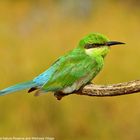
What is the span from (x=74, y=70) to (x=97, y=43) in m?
0.15

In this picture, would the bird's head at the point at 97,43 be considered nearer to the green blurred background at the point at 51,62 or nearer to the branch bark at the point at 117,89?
the branch bark at the point at 117,89

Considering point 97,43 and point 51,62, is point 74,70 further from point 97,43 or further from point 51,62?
point 51,62

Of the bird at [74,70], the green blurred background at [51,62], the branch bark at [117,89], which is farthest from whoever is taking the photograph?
the green blurred background at [51,62]

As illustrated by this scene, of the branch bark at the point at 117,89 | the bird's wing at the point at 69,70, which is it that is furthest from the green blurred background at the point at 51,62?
the branch bark at the point at 117,89

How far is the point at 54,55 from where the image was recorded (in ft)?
17.8

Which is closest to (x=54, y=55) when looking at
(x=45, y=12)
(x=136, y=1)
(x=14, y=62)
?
(x=14, y=62)

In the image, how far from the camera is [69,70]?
7.62ft

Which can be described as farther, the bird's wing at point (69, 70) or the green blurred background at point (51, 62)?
the green blurred background at point (51, 62)

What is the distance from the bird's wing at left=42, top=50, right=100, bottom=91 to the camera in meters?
2.27

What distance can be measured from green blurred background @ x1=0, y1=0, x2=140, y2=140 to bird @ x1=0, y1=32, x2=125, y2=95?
2.04 m

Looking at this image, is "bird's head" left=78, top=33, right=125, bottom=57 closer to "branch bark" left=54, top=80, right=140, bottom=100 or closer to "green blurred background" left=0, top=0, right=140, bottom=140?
"branch bark" left=54, top=80, right=140, bottom=100

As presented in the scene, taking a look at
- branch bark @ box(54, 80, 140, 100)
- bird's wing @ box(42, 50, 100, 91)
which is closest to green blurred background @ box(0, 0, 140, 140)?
bird's wing @ box(42, 50, 100, 91)

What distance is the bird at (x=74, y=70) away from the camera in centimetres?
223

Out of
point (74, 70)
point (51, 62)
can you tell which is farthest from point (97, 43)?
point (51, 62)
